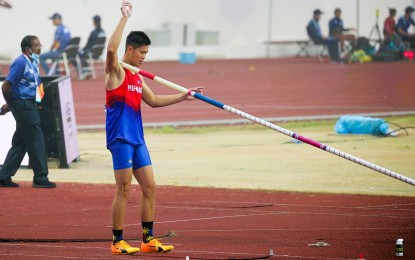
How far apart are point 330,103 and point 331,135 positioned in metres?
7.78

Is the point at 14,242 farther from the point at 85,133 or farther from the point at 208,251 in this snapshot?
the point at 85,133

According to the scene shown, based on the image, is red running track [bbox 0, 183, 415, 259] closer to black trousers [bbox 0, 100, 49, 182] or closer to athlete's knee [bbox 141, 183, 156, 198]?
black trousers [bbox 0, 100, 49, 182]

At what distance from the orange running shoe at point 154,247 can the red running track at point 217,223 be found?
10cm

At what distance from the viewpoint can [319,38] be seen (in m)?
44.5

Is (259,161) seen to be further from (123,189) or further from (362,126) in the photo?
(123,189)

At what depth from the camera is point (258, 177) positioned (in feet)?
55.2

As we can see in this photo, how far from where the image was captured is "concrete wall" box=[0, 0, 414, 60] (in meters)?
43.3

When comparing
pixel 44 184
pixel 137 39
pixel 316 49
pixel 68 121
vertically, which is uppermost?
pixel 137 39

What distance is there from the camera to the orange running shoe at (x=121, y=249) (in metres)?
10.3

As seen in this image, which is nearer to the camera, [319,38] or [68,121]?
[68,121]

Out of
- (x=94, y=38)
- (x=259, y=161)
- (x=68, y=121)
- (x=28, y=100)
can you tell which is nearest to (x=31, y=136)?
(x=28, y=100)

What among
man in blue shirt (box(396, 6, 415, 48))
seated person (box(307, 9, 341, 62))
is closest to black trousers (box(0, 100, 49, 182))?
seated person (box(307, 9, 341, 62))

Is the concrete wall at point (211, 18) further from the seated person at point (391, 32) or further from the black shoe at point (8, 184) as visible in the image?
the black shoe at point (8, 184)

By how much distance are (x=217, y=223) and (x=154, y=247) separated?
7.04ft
